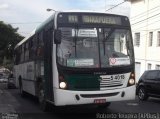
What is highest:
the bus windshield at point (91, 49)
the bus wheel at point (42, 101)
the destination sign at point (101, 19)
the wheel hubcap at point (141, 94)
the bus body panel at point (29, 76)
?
the destination sign at point (101, 19)

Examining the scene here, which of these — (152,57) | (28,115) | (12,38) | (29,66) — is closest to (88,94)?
(28,115)

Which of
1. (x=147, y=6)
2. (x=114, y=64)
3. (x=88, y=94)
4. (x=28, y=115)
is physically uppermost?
(x=147, y=6)

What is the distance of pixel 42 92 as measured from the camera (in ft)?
46.2

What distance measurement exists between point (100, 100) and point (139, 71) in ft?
94.6

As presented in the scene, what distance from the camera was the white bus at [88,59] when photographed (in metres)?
11.6

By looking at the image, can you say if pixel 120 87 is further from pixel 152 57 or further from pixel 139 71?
pixel 139 71

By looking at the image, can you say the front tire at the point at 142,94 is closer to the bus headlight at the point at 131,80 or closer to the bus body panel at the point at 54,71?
the bus headlight at the point at 131,80

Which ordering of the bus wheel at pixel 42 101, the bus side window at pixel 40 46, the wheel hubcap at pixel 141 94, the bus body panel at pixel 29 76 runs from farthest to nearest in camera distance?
the wheel hubcap at pixel 141 94 < the bus body panel at pixel 29 76 < the bus side window at pixel 40 46 < the bus wheel at pixel 42 101

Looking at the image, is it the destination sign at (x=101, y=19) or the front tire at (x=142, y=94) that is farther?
the front tire at (x=142, y=94)

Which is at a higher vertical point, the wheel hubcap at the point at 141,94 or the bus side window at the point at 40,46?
the bus side window at the point at 40,46

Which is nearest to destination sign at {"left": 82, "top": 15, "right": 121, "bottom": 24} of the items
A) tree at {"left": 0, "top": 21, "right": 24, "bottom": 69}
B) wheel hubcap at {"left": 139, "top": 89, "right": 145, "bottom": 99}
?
wheel hubcap at {"left": 139, "top": 89, "right": 145, "bottom": 99}

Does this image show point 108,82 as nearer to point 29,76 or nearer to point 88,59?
point 88,59

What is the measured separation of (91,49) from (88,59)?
326mm

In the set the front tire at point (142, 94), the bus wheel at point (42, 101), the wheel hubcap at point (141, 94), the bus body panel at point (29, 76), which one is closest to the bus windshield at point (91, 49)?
the bus wheel at point (42, 101)
